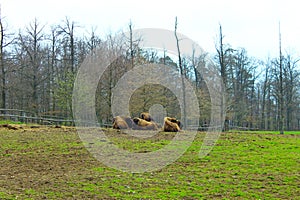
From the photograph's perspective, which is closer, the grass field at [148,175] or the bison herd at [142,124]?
the grass field at [148,175]

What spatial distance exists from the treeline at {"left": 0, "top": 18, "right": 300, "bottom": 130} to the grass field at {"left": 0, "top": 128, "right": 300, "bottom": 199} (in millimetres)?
8760

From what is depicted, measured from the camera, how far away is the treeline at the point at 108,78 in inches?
818

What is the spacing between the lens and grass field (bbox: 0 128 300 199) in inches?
267

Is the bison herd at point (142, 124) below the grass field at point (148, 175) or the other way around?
the other way around

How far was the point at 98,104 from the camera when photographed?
20.8 m

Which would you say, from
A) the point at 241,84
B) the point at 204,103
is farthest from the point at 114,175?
the point at 241,84

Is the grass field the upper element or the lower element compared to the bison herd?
lower

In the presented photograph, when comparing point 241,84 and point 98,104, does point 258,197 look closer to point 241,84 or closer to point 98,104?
point 98,104

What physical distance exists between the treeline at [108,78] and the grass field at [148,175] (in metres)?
8.76

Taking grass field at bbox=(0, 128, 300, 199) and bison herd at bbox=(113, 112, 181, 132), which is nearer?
grass field at bbox=(0, 128, 300, 199)

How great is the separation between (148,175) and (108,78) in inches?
486

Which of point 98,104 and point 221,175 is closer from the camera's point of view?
point 221,175

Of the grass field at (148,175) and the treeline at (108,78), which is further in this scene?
the treeline at (108,78)

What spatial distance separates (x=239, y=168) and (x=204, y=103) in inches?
683
